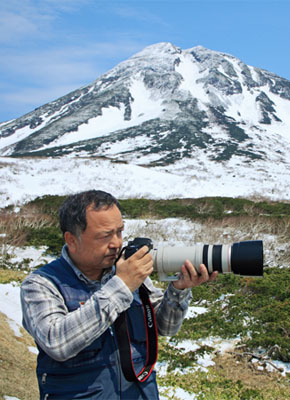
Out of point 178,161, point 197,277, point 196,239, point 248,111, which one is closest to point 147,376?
point 197,277

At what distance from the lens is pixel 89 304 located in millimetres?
1771

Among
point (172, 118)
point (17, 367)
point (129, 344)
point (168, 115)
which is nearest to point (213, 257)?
point (129, 344)

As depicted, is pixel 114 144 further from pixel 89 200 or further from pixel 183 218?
pixel 89 200

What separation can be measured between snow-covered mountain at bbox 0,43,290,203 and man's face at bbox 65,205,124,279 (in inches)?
1909

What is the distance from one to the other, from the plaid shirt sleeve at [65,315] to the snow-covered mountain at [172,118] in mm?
48736

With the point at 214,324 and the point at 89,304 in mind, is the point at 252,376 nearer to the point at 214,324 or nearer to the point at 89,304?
the point at 214,324

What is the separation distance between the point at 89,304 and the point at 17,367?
3252 millimetres

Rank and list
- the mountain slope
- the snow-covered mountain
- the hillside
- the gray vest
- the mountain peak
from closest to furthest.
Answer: the gray vest, the hillside, the snow-covered mountain, the mountain slope, the mountain peak

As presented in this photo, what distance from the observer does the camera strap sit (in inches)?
75.1

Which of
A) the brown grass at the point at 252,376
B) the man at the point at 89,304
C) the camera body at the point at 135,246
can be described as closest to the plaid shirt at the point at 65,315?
the man at the point at 89,304

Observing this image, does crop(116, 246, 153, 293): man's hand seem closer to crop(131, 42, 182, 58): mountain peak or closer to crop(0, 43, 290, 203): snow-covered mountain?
crop(0, 43, 290, 203): snow-covered mountain

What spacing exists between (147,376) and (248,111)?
114 m

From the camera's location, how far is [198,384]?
513 cm

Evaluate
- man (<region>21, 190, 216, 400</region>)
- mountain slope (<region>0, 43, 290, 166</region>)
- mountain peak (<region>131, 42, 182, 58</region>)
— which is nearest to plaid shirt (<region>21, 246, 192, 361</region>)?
man (<region>21, 190, 216, 400</region>)
